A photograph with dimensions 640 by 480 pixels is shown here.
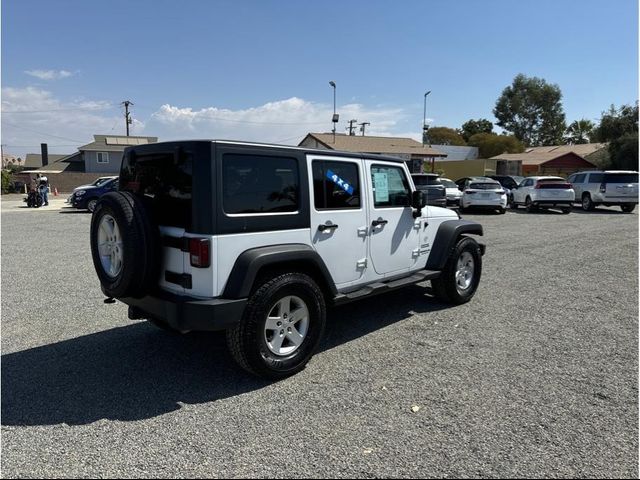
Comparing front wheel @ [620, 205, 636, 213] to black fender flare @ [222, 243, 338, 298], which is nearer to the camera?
black fender flare @ [222, 243, 338, 298]

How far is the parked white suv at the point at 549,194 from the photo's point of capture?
1917 cm

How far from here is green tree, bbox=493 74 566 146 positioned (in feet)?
274

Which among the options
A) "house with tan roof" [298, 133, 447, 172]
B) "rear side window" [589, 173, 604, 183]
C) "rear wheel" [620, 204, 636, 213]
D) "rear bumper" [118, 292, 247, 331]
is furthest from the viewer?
"house with tan roof" [298, 133, 447, 172]

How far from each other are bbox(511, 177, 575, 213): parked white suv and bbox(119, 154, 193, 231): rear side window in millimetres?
18863

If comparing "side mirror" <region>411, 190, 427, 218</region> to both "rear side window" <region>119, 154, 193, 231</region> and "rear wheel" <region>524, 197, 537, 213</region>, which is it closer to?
"rear side window" <region>119, 154, 193, 231</region>

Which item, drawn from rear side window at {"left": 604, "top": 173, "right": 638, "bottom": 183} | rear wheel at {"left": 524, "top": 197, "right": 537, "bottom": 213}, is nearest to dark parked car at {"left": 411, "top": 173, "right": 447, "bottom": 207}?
rear wheel at {"left": 524, "top": 197, "right": 537, "bottom": 213}

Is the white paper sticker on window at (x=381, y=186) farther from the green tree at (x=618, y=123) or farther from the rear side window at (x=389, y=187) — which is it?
the green tree at (x=618, y=123)

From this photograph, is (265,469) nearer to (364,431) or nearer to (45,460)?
(364,431)

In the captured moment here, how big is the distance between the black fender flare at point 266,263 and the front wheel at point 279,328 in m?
0.12

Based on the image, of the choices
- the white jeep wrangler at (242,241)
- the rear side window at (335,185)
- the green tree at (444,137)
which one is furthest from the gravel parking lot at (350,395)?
the green tree at (444,137)

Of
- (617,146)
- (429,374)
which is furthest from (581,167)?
(429,374)

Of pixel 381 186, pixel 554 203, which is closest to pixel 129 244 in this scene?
pixel 381 186

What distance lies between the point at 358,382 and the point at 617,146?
161 ft

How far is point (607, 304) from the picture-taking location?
606 centimetres
